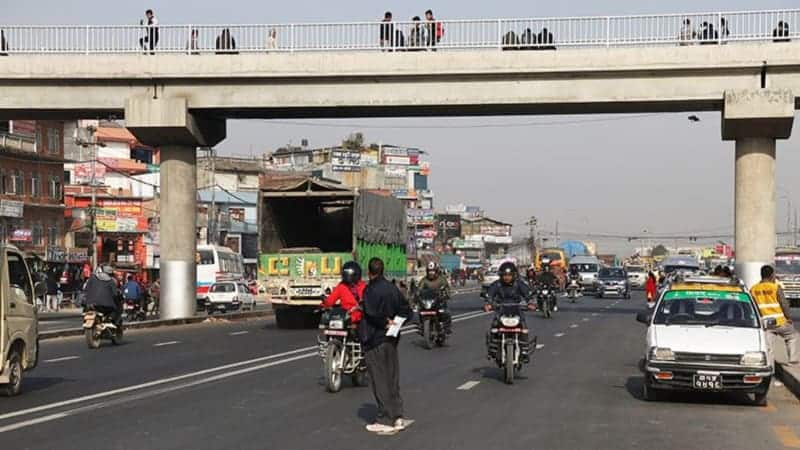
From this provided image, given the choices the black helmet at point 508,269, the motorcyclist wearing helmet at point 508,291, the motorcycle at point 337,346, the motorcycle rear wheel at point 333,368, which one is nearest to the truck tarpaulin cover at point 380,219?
the black helmet at point 508,269

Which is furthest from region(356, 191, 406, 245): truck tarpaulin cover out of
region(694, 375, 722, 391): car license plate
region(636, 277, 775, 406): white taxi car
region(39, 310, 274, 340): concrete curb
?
region(694, 375, 722, 391): car license plate

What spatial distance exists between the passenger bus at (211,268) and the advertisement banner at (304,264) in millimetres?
21885

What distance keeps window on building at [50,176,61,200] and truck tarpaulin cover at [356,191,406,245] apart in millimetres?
34118

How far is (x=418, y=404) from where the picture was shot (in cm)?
1452

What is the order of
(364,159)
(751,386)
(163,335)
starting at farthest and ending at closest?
(364,159) → (163,335) → (751,386)

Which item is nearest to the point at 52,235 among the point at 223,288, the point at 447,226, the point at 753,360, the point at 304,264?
the point at 223,288

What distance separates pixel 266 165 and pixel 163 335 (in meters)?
87.0

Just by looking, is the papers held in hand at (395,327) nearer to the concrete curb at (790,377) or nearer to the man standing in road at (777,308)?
the concrete curb at (790,377)

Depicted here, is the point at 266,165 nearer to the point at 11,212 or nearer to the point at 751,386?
the point at 11,212

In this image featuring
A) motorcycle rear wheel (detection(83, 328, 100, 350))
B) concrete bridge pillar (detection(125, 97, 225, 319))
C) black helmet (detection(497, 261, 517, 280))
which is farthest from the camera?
concrete bridge pillar (detection(125, 97, 225, 319))

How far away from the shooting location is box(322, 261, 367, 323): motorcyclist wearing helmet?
15.3 metres

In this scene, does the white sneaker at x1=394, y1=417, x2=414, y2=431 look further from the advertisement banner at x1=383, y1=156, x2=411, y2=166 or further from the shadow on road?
the advertisement banner at x1=383, y1=156, x2=411, y2=166

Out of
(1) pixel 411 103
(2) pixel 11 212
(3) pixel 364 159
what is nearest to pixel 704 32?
(1) pixel 411 103

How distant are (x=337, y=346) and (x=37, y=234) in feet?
177
